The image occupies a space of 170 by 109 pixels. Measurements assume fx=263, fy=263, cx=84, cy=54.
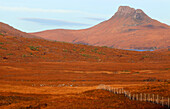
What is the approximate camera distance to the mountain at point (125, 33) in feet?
391

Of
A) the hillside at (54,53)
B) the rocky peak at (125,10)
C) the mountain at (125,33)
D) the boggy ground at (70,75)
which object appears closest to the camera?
the boggy ground at (70,75)

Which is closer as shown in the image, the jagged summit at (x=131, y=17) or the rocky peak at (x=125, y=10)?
the jagged summit at (x=131, y=17)

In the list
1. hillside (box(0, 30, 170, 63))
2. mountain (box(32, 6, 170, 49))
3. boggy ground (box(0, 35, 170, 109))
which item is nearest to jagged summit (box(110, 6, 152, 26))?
mountain (box(32, 6, 170, 49))

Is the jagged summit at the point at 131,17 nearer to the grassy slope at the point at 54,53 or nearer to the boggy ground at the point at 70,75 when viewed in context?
the grassy slope at the point at 54,53

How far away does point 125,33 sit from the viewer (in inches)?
5433

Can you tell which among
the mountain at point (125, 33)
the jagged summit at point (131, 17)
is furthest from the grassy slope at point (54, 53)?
the jagged summit at point (131, 17)

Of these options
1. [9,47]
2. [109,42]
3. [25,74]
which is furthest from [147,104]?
[109,42]

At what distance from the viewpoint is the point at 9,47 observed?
56.5 metres

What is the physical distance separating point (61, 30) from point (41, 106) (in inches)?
6491

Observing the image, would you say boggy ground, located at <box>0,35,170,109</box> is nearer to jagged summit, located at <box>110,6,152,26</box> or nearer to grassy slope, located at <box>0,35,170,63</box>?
grassy slope, located at <box>0,35,170,63</box>

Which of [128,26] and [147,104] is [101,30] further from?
[147,104]

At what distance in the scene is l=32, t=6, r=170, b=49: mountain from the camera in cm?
11919

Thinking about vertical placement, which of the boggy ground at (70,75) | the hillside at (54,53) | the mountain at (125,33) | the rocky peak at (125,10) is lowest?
the boggy ground at (70,75)

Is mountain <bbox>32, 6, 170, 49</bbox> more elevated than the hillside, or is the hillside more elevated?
mountain <bbox>32, 6, 170, 49</bbox>
